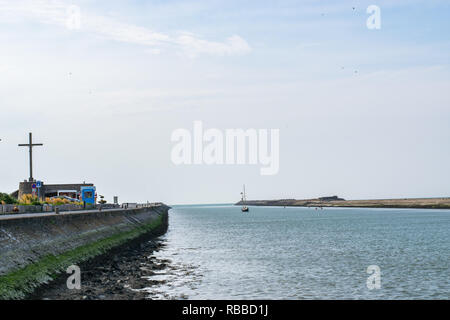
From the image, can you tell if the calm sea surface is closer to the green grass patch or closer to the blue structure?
the green grass patch

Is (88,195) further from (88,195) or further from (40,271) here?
(40,271)

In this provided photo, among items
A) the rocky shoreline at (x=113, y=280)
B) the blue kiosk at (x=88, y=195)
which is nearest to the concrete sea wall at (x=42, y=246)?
the rocky shoreline at (x=113, y=280)

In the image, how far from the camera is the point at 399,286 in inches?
1284

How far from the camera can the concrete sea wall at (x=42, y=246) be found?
26769 mm

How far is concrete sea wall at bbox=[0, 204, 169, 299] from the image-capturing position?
26.8 m

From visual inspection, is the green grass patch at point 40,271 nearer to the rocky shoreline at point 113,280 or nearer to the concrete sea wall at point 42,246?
the concrete sea wall at point 42,246

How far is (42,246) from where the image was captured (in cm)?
3412

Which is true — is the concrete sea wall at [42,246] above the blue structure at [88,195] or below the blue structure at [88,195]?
below

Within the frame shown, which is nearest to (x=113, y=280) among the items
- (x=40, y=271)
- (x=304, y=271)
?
(x=40, y=271)

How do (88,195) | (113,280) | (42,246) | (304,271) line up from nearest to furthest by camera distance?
(113,280) → (42,246) → (304,271) → (88,195)

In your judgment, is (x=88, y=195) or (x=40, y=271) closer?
(x=40, y=271)

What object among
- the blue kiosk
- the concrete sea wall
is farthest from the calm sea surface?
the blue kiosk

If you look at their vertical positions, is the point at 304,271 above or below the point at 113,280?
below
